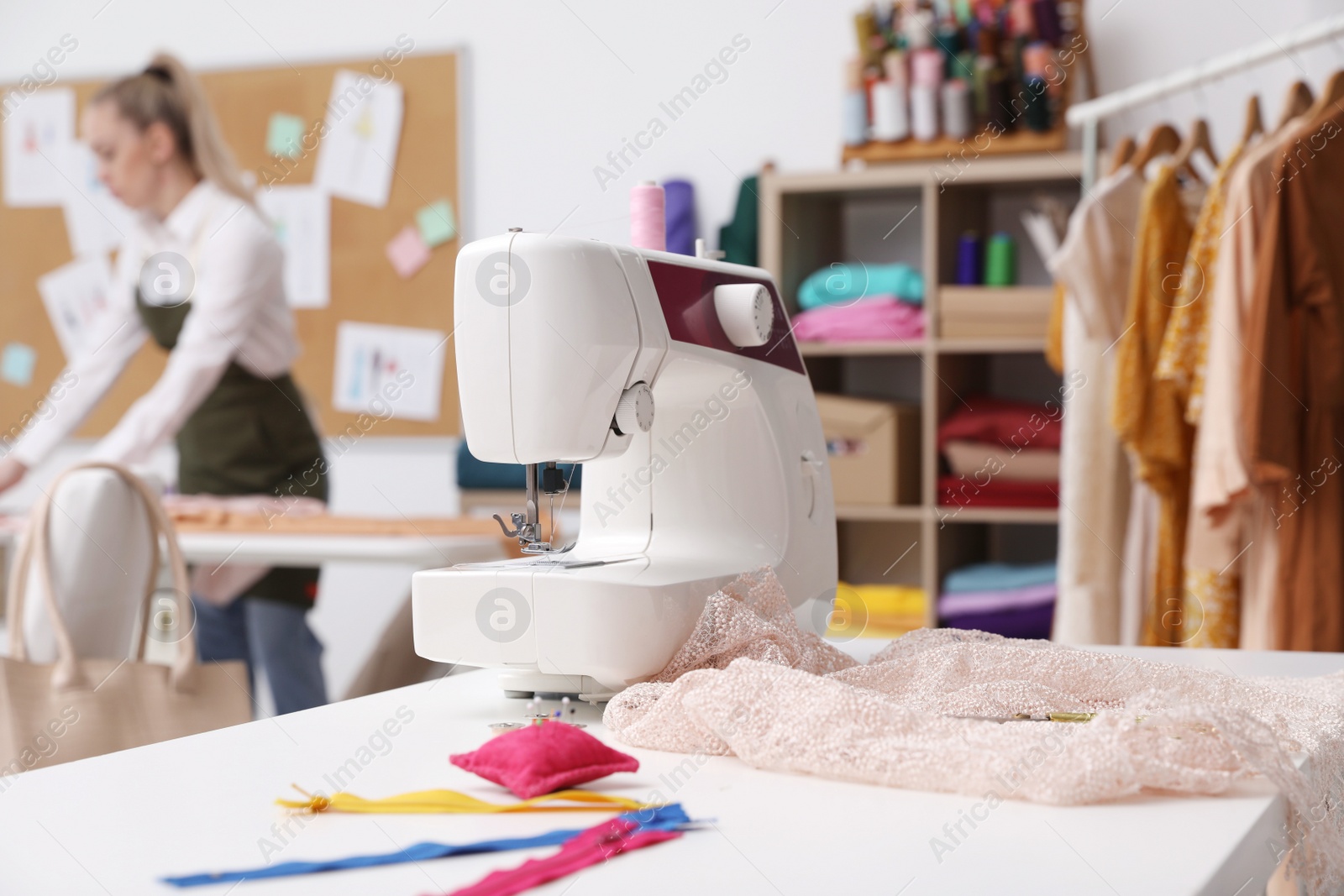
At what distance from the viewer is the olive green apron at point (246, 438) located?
247 cm

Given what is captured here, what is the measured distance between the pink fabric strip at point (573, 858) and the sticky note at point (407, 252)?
318cm

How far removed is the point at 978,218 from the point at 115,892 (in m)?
2.84

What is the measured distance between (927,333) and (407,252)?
1.63m

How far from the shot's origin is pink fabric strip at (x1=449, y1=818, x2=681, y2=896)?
561mm

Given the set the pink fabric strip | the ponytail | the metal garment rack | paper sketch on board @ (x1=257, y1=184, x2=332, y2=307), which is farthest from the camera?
paper sketch on board @ (x1=257, y1=184, x2=332, y2=307)

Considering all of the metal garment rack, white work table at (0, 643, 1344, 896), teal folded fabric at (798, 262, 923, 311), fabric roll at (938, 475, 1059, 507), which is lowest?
fabric roll at (938, 475, 1059, 507)

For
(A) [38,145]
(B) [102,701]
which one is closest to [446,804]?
(B) [102,701]

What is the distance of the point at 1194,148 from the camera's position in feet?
7.57

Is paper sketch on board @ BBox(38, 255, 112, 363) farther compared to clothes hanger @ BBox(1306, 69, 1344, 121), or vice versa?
paper sketch on board @ BBox(38, 255, 112, 363)

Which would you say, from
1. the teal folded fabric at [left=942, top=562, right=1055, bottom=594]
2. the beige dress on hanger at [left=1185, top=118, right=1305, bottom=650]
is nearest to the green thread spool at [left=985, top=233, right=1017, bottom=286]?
the teal folded fabric at [left=942, top=562, right=1055, bottom=594]

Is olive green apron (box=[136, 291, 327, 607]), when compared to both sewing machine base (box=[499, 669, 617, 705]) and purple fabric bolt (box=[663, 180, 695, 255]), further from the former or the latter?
sewing machine base (box=[499, 669, 617, 705])

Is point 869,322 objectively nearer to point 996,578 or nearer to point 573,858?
point 996,578

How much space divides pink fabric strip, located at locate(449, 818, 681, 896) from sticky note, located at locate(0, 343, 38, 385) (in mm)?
3925

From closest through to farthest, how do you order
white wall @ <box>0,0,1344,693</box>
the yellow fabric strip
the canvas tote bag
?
1. the yellow fabric strip
2. the canvas tote bag
3. white wall @ <box>0,0,1344,693</box>
